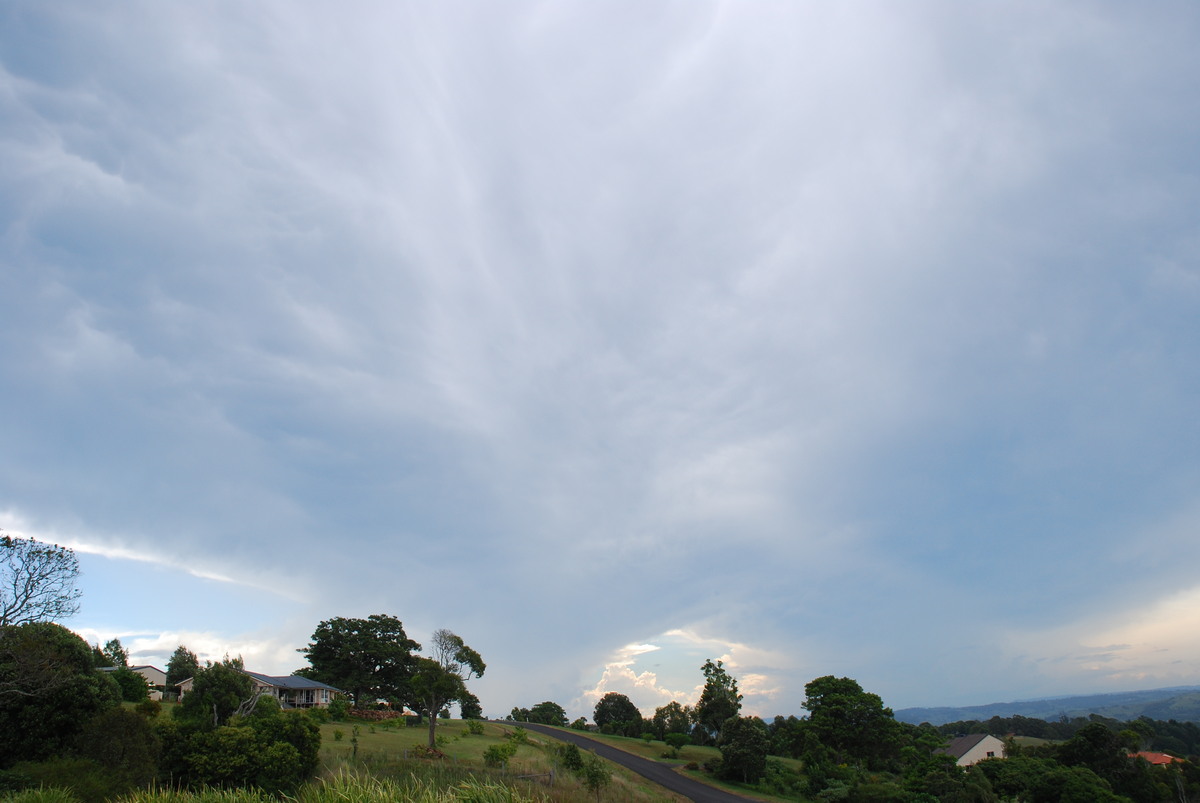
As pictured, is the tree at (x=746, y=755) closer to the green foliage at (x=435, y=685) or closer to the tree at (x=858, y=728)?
the tree at (x=858, y=728)

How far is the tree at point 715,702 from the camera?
71.1 meters

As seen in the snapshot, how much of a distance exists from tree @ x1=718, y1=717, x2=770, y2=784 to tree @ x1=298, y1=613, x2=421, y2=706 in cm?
3850

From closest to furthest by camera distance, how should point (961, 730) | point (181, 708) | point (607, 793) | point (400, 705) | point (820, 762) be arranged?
point (607, 793) → point (181, 708) → point (820, 762) → point (400, 705) → point (961, 730)

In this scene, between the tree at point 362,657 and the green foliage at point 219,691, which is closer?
the green foliage at point 219,691

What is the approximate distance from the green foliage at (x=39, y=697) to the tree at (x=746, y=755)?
1501 inches

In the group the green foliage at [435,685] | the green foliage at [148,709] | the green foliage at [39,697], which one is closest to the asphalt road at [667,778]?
the green foliage at [435,685]

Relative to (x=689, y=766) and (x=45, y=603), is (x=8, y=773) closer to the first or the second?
(x=45, y=603)

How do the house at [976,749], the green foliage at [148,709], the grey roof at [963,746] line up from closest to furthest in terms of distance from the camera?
the green foliage at [148,709] < the house at [976,749] < the grey roof at [963,746]

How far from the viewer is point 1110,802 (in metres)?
32.8

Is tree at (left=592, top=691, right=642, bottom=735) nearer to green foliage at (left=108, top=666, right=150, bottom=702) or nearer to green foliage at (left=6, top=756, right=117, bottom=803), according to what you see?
green foliage at (left=108, top=666, right=150, bottom=702)

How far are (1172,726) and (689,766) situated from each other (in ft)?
371

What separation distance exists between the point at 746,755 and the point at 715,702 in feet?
95.0

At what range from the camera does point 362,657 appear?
230ft

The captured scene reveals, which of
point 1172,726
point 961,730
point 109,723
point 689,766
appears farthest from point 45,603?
point 1172,726
